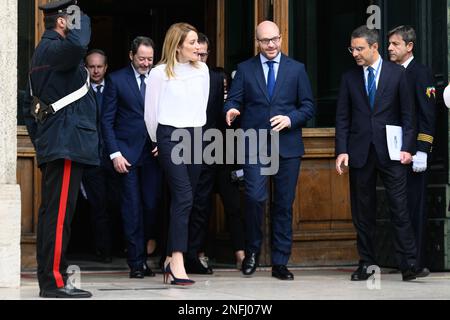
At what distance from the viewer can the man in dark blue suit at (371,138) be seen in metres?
9.28

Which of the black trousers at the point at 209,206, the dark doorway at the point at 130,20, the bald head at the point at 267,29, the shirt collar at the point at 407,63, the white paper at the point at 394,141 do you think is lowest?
the black trousers at the point at 209,206

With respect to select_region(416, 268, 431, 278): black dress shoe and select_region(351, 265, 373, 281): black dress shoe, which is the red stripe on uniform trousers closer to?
select_region(351, 265, 373, 281): black dress shoe

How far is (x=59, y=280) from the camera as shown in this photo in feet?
25.4

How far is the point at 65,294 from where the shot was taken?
7668 millimetres

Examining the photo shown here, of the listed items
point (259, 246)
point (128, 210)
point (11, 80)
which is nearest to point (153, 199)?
point (128, 210)

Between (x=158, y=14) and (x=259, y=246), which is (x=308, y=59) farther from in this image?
(x=158, y=14)

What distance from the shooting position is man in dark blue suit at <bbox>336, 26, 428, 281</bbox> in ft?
30.5

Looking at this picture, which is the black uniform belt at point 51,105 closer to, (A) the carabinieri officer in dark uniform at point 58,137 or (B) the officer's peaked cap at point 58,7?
(A) the carabinieri officer in dark uniform at point 58,137

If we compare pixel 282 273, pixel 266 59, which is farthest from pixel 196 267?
pixel 266 59

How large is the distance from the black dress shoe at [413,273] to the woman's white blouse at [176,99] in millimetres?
1934

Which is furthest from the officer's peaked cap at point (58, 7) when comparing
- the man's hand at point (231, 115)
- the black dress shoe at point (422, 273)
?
the black dress shoe at point (422, 273)
